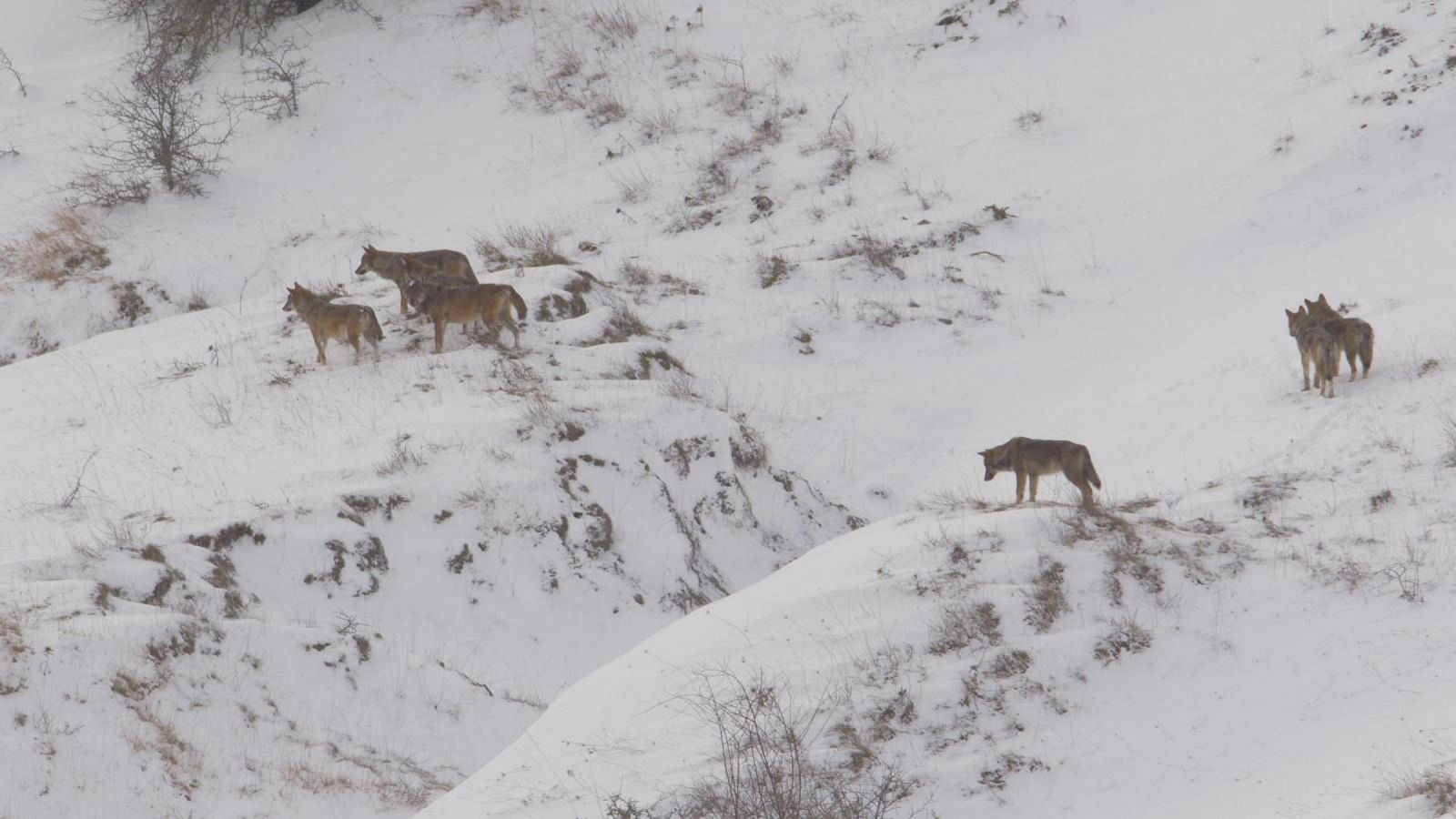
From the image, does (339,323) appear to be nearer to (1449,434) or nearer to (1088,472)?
(1088,472)

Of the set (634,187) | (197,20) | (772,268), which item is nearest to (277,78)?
(197,20)

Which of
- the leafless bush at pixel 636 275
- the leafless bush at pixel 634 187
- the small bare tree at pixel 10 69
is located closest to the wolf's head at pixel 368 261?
the leafless bush at pixel 636 275

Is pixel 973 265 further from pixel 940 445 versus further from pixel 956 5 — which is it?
pixel 956 5

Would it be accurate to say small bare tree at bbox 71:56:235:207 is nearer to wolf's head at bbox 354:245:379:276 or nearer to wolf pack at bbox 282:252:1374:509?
wolf's head at bbox 354:245:379:276

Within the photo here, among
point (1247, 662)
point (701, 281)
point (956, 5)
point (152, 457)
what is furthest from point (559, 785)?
point (956, 5)

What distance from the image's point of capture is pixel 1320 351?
1220 centimetres

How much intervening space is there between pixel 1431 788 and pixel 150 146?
69.1ft

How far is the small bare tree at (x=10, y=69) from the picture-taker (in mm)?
23827

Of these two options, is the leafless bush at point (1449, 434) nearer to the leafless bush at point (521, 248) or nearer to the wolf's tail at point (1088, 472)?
the wolf's tail at point (1088, 472)

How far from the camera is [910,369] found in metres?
15.5

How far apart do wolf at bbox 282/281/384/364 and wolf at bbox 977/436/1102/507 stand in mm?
6675

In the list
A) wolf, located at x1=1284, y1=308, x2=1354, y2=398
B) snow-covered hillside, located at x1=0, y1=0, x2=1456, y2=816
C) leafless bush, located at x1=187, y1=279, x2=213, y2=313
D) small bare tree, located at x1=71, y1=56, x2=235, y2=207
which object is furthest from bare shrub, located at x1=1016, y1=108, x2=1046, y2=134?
small bare tree, located at x1=71, y1=56, x2=235, y2=207

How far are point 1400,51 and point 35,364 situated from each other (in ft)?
64.9

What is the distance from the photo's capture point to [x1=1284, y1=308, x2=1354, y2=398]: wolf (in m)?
12.2
